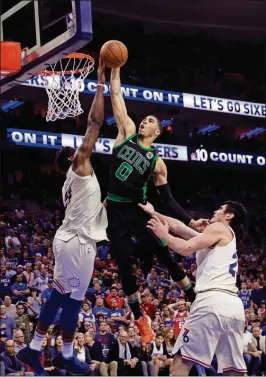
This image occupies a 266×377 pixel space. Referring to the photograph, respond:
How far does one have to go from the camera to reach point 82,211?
7.32 metres

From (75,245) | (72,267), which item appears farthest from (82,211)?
(72,267)

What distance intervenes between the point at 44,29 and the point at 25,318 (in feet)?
17.6

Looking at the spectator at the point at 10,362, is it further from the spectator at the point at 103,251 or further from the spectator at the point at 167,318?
the spectator at the point at 103,251

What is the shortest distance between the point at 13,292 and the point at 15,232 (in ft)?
9.97

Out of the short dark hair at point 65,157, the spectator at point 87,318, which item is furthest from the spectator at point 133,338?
the short dark hair at point 65,157

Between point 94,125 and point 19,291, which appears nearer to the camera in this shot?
point 94,125

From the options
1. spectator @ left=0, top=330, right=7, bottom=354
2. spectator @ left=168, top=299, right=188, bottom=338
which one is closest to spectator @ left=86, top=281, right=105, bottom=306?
spectator @ left=168, top=299, right=188, bottom=338

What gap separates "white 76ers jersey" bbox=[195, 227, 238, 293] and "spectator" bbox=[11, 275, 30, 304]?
5235 millimetres

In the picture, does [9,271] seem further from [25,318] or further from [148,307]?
[148,307]

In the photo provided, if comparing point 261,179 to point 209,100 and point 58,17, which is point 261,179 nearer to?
point 209,100

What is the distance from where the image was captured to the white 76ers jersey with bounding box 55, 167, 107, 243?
729 cm

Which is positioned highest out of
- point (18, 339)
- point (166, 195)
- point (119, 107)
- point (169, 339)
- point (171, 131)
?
point (171, 131)

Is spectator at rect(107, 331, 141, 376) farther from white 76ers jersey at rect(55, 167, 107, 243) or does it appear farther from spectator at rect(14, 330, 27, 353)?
white 76ers jersey at rect(55, 167, 107, 243)

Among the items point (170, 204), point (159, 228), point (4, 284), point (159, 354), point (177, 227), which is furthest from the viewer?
point (4, 284)
